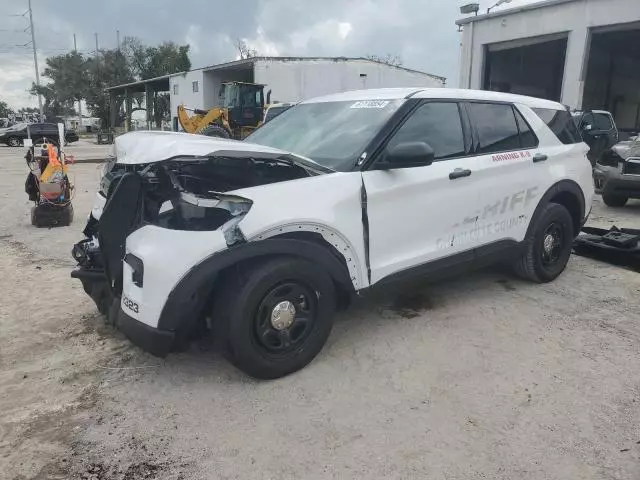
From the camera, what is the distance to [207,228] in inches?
114

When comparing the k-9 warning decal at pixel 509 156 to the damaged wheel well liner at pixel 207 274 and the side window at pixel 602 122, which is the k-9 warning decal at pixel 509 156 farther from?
the side window at pixel 602 122

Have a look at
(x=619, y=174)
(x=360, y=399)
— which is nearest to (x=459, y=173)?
(x=360, y=399)

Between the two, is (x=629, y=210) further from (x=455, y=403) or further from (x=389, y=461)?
(x=389, y=461)

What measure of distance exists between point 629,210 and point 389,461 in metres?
9.07

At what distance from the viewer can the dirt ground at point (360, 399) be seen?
2492 mm

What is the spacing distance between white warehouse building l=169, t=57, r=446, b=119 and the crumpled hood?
81.8 feet

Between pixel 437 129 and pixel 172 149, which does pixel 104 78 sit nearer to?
pixel 437 129

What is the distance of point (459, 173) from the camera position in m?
3.88

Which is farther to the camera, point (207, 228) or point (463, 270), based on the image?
point (463, 270)

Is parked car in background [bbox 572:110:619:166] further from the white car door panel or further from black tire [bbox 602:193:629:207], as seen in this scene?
the white car door panel

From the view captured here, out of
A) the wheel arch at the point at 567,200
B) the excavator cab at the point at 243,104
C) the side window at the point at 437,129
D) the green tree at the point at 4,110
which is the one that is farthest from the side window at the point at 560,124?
the green tree at the point at 4,110

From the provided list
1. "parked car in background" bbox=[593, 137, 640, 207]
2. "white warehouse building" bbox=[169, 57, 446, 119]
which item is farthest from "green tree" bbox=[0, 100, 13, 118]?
"parked car in background" bbox=[593, 137, 640, 207]

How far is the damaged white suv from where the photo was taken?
2.86 meters

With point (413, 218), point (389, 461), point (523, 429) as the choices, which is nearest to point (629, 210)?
point (413, 218)
